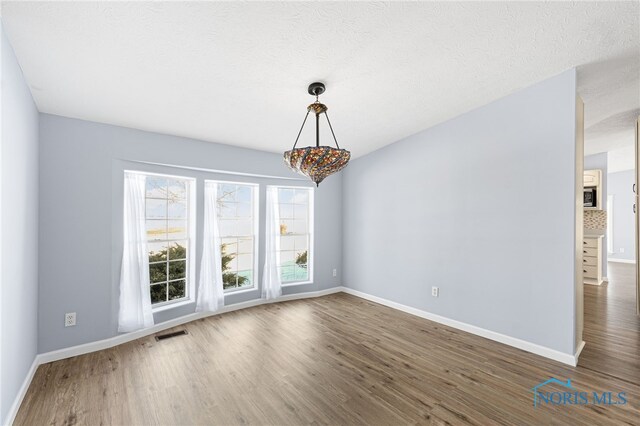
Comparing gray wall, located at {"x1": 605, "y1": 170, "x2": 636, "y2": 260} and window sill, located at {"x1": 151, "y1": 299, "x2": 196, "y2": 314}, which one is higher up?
gray wall, located at {"x1": 605, "y1": 170, "x2": 636, "y2": 260}

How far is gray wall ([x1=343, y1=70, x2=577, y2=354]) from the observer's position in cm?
260

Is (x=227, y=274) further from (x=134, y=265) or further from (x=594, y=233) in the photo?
(x=594, y=233)

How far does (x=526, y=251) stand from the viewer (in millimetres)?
2832

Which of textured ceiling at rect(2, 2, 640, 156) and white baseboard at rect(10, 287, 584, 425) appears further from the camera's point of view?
white baseboard at rect(10, 287, 584, 425)

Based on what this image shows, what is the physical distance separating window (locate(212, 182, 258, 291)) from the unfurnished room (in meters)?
0.04

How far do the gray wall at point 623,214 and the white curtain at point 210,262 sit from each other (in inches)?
439

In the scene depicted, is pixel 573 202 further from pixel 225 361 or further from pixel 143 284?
pixel 143 284

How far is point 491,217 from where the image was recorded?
3.13 metres

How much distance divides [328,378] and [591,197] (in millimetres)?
6971

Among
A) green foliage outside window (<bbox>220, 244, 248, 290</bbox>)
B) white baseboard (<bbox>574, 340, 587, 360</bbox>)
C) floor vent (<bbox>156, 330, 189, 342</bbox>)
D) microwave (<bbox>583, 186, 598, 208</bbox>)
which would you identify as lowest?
floor vent (<bbox>156, 330, 189, 342</bbox>)

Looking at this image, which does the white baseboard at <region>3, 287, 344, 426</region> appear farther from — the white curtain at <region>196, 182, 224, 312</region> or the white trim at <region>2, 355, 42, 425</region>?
the white curtain at <region>196, 182, 224, 312</region>

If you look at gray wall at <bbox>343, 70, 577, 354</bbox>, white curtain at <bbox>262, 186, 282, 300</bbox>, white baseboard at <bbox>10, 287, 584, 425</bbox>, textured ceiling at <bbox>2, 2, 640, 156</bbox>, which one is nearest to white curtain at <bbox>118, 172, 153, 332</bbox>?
white baseboard at <bbox>10, 287, 584, 425</bbox>

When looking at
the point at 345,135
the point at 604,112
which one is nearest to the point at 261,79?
the point at 345,135

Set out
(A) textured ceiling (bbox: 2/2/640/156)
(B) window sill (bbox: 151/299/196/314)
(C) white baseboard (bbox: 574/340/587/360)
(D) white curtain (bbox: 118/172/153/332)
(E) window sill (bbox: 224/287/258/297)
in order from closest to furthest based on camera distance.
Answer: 1. (A) textured ceiling (bbox: 2/2/640/156)
2. (C) white baseboard (bbox: 574/340/587/360)
3. (D) white curtain (bbox: 118/172/153/332)
4. (B) window sill (bbox: 151/299/196/314)
5. (E) window sill (bbox: 224/287/258/297)
